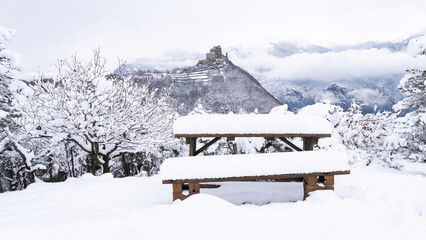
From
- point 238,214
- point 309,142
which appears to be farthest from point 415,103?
point 238,214

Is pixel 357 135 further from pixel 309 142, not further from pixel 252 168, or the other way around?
pixel 252 168

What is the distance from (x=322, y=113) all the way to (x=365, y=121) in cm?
265

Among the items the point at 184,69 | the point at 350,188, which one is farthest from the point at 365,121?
the point at 184,69

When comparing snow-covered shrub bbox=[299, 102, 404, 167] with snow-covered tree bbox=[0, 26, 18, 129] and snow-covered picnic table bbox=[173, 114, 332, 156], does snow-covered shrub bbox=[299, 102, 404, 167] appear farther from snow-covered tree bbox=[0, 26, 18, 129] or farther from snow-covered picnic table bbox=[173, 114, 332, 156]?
snow-covered tree bbox=[0, 26, 18, 129]

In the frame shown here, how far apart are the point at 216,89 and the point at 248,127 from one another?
360ft

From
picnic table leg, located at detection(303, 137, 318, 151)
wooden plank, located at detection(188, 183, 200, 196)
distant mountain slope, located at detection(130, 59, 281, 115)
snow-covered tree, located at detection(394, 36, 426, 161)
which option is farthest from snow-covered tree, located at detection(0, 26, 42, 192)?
distant mountain slope, located at detection(130, 59, 281, 115)

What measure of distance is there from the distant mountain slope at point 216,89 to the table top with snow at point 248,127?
76.5m

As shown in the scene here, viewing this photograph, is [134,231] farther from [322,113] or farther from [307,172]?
[322,113]

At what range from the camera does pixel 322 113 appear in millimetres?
11008

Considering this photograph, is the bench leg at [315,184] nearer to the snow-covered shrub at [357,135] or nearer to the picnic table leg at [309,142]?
the picnic table leg at [309,142]

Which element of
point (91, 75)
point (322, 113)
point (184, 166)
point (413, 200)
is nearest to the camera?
point (413, 200)

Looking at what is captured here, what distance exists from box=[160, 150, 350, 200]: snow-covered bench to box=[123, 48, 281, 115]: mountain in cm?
7525

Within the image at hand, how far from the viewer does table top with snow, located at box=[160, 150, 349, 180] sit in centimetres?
443

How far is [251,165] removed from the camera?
454cm
